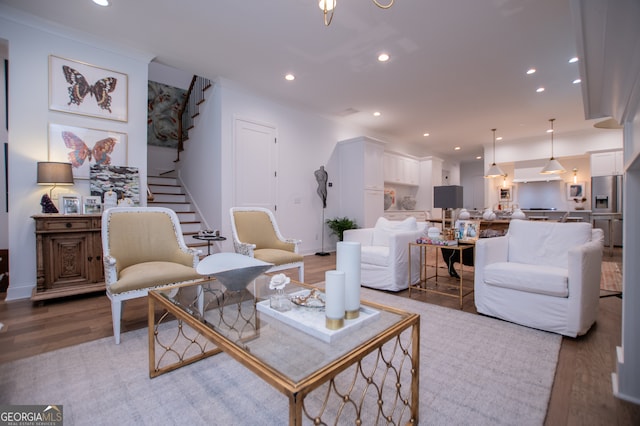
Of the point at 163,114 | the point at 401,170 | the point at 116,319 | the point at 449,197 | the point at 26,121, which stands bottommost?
the point at 116,319

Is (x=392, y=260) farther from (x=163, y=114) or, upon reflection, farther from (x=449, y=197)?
(x=163, y=114)

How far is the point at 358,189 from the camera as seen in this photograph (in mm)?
6309

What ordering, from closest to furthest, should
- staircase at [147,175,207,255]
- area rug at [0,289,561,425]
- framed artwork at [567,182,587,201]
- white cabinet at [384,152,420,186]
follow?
area rug at [0,289,561,425]
staircase at [147,175,207,255]
white cabinet at [384,152,420,186]
framed artwork at [567,182,587,201]

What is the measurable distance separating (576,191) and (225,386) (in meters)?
9.85

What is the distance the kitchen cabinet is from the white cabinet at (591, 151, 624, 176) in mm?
9617

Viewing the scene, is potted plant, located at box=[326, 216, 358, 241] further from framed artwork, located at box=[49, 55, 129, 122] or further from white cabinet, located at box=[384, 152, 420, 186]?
framed artwork, located at box=[49, 55, 129, 122]

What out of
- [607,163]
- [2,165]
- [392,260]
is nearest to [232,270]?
[392,260]

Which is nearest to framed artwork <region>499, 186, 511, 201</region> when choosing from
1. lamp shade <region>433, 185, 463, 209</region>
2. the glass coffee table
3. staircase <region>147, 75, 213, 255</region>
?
lamp shade <region>433, 185, 463, 209</region>

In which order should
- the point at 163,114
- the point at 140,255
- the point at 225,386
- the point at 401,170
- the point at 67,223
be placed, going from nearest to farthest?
the point at 225,386 < the point at 140,255 < the point at 67,223 < the point at 163,114 < the point at 401,170

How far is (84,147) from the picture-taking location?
3455 millimetres

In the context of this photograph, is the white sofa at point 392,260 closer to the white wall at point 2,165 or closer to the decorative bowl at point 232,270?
the decorative bowl at point 232,270

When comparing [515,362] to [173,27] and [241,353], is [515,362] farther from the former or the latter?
[173,27]

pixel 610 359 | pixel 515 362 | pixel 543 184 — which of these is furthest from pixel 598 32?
pixel 543 184

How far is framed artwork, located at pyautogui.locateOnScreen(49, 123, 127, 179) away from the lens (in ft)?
10.8
